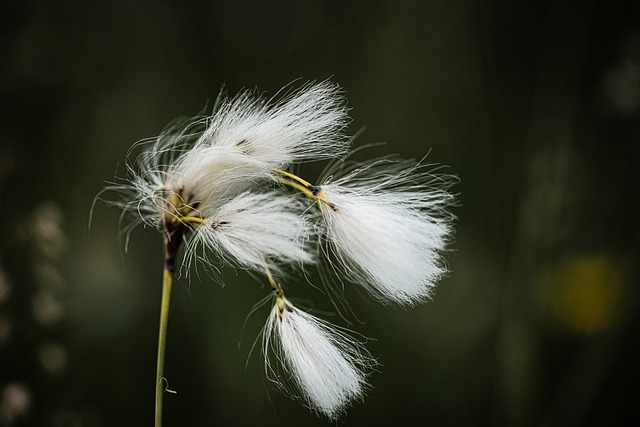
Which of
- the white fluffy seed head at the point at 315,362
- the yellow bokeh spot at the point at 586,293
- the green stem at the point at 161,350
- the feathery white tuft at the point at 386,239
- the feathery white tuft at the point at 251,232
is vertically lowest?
the green stem at the point at 161,350

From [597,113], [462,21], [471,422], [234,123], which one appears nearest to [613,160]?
[597,113]

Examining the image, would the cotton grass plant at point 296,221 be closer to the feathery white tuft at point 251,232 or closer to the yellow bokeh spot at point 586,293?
the feathery white tuft at point 251,232

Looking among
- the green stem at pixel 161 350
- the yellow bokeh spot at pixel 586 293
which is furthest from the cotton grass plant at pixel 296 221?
the yellow bokeh spot at pixel 586 293

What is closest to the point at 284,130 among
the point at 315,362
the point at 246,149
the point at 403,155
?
the point at 246,149

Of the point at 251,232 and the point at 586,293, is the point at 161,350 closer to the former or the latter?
the point at 251,232

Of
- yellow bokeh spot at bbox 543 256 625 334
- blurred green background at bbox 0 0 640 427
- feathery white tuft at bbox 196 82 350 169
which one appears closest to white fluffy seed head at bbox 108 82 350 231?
feathery white tuft at bbox 196 82 350 169

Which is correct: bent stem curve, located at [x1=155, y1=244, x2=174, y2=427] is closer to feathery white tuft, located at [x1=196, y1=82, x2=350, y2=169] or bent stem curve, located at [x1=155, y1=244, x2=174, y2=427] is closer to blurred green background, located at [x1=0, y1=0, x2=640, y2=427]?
feathery white tuft, located at [x1=196, y1=82, x2=350, y2=169]
